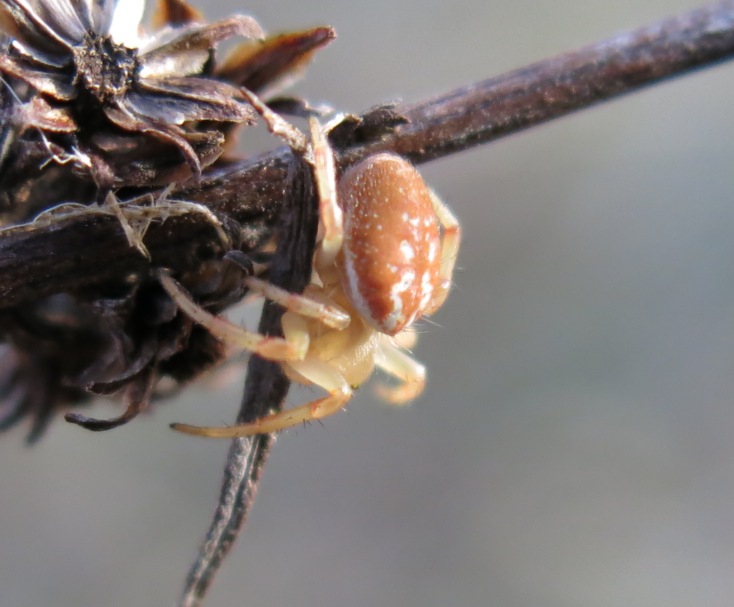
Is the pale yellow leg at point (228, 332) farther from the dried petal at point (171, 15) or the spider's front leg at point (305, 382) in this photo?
the dried petal at point (171, 15)

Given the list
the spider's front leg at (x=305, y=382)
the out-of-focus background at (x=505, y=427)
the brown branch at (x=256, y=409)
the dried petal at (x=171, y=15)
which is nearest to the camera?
the brown branch at (x=256, y=409)

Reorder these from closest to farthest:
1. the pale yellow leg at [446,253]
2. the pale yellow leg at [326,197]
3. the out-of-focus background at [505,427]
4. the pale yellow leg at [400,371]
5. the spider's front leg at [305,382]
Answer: the pale yellow leg at [326,197]
the spider's front leg at [305,382]
the pale yellow leg at [446,253]
the pale yellow leg at [400,371]
the out-of-focus background at [505,427]

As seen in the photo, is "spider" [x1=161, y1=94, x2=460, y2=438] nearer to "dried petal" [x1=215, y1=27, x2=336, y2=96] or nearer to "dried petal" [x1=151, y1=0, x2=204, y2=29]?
"dried petal" [x1=215, y1=27, x2=336, y2=96]

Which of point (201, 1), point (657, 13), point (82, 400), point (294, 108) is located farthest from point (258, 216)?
point (657, 13)

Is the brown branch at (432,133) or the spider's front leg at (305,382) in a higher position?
the brown branch at (432,133)

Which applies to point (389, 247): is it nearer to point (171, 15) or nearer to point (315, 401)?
point (315, 401)

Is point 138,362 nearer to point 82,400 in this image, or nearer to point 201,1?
point 82,400

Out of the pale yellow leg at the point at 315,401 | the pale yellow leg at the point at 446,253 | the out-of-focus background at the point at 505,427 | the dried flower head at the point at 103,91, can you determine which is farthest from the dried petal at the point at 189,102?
the out-of-focus background at the point at 505,427

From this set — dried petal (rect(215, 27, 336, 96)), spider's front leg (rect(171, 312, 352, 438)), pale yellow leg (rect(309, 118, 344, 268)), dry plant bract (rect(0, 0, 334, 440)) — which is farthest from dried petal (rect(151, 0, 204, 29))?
spider's front leg (rect(171, 312, 352, 438))

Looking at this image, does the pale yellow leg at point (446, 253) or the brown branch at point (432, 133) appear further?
the pale yellow leg at point (446, 253)
